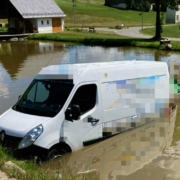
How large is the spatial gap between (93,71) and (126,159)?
2.30 meters

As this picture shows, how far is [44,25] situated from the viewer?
188ft

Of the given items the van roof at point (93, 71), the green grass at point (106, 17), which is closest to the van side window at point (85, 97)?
the van roof at point (93, 71)

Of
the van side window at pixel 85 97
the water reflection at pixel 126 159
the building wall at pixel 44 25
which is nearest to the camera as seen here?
the water reflection at pixel 126 159

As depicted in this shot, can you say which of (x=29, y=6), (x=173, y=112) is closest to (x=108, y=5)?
(x=29, y=6)

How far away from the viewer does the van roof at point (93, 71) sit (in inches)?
331

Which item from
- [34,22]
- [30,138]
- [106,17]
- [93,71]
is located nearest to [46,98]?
[30,138]

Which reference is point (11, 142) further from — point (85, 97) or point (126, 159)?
point (126, 159)

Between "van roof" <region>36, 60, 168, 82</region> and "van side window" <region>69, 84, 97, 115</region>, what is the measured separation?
224mm

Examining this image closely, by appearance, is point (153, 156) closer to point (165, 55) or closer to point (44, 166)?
point (44, 166)

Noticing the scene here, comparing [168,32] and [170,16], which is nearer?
[168,32]

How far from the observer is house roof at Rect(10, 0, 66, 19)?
56.1 m

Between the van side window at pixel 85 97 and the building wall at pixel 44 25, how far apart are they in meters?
49.6

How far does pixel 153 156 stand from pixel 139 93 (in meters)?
2.07

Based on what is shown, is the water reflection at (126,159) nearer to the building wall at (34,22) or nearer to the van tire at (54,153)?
the van tire at (54,153)
